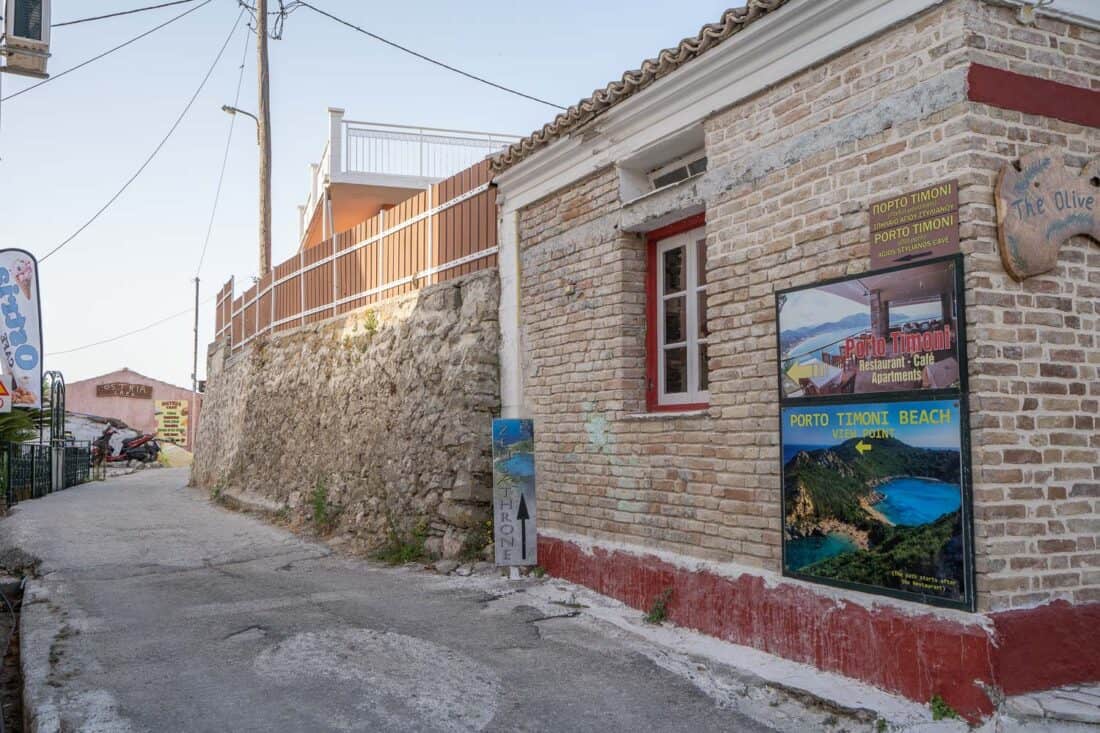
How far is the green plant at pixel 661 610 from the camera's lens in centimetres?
619

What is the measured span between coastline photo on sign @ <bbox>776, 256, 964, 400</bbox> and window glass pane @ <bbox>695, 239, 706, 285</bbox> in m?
1.22

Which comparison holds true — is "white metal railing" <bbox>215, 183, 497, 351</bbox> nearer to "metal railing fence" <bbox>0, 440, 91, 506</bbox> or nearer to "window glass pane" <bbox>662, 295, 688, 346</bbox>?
"window glass pane" <bbox>662, 295, 688, 346</bbox>

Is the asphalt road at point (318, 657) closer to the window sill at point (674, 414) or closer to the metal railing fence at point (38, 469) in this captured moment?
the window sill at point (674, 414)

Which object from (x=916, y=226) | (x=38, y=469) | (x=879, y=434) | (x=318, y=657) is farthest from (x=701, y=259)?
(x=38, y=469)

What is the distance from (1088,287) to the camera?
15.0 ft

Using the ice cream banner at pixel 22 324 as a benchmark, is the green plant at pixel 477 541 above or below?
below

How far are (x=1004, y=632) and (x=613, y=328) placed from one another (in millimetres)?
3681

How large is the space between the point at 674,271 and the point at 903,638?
10.9 feet

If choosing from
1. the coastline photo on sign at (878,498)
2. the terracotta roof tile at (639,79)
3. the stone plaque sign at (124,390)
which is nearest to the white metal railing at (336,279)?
the terracotta roof tile at (639,79)

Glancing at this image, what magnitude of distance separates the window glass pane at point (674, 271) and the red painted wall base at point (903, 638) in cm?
218

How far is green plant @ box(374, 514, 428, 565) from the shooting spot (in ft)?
29.1

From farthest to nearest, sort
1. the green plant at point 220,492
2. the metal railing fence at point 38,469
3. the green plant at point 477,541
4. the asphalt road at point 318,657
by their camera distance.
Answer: the metal railing fence at point 38,469, the green plant at point 220,492, the green plant at point 477,541, the asphalt road at point 318,657

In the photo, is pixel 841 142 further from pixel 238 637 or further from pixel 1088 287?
pixel 238 637

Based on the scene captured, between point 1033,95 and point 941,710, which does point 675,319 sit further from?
point 941,710
